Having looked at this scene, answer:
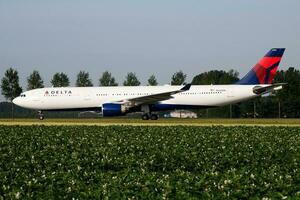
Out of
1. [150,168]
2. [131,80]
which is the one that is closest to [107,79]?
[131,80]

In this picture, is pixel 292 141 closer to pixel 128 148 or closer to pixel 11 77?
pixel 128 148

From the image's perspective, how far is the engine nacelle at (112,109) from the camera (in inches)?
1950

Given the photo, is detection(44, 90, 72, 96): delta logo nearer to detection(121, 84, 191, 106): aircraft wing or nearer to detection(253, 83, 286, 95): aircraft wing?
detection(121, 84, 191, 106): aircraft wing

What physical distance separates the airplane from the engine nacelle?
1362 millimetres

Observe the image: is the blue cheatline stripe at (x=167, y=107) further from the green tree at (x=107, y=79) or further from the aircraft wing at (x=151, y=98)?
the green tree at (x=107, y=79)

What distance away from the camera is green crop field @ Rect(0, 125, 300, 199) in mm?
10391

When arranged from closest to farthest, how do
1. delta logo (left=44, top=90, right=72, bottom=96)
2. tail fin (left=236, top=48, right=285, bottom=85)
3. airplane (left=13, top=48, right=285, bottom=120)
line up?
airplane (left=13, top=48, right=285, bottom=120) → delta logo (left=44, top=90, right=72, bottom=96) → tail fin (left=236, top=48, right=285, bottom=85)

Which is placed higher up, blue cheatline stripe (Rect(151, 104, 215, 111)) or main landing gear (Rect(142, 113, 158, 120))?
blue cheatline stripe (Rect(151, 104, 215, 111))

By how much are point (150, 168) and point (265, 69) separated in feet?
137

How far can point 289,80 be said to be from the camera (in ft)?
341

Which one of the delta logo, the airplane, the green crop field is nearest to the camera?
the green crop field

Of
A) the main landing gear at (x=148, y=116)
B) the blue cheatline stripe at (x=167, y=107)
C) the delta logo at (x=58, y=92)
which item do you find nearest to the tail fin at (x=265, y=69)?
the blue cheatline stripe at (x=167, y=107)

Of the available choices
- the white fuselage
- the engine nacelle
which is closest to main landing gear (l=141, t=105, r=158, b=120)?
the white fuselage

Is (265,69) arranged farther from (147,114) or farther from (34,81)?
(34,81)
